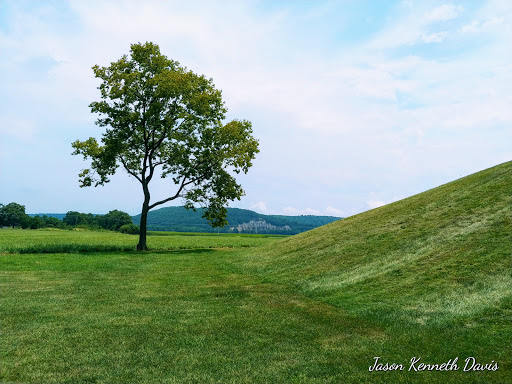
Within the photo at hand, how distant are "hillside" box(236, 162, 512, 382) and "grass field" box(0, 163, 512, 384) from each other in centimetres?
7

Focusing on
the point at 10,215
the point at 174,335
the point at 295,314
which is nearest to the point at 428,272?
the point at 295,314

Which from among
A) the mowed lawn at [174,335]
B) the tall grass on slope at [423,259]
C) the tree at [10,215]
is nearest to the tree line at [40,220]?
the tree at [10,215]

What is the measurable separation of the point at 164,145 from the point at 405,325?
38264mm

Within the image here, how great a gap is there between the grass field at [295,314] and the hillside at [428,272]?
69 mm

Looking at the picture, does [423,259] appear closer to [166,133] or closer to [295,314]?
[295,314]

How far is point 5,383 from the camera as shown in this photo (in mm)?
7109

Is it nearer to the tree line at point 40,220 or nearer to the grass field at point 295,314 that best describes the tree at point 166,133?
the grass field at point 295,314

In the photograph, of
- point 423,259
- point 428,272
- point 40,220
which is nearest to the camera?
point 428,272

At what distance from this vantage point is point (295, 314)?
1294cm

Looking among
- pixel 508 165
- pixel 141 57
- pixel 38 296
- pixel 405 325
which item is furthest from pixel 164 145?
pixel 405 325
